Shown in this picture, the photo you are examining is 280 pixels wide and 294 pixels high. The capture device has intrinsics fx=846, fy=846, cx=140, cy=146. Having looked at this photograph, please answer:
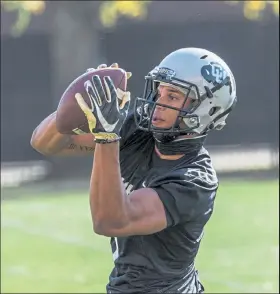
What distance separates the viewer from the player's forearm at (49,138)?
3129 millimetres

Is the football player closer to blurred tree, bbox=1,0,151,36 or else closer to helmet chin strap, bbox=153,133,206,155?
helmet chin strap, bbox=153,133,206,155

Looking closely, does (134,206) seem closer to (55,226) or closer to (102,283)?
(102,283)

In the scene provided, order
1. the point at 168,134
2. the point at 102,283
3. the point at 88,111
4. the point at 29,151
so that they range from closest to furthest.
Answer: the point at 88,111
the point at 168,134
the point at 102,283
the point at 29,151

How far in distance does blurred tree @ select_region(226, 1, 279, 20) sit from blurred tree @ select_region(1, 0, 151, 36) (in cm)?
176

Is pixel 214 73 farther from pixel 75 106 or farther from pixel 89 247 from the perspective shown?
pixel 89 247

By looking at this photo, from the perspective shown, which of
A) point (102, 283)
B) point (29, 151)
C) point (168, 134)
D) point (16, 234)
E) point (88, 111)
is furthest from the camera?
point (29, 151)

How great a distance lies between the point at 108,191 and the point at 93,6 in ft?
37.3

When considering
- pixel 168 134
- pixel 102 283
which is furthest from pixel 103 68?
pixel 102 283

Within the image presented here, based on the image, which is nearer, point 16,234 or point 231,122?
point 16,234

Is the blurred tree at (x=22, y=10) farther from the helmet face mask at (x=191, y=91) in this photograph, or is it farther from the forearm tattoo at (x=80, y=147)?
the helmet face mask at (x=191, y=91)

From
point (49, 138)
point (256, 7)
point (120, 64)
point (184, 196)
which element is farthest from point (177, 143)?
point (256, 7)

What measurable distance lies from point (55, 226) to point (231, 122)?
6.72 metres

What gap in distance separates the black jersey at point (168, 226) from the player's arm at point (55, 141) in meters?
0.26

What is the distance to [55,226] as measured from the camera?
871cm
